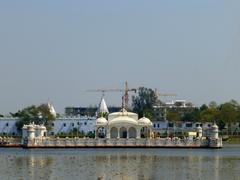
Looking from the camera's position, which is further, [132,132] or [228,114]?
[228,114]

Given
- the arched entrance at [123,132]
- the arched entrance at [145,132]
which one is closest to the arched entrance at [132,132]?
the arched entrance at [123,132]

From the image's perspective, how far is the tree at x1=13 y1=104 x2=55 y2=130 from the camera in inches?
6467

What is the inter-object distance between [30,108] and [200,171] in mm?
113133

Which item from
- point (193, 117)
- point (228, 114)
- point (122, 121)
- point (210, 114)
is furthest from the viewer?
point (193, 117)

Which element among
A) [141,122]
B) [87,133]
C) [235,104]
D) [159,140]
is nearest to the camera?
[159,140]

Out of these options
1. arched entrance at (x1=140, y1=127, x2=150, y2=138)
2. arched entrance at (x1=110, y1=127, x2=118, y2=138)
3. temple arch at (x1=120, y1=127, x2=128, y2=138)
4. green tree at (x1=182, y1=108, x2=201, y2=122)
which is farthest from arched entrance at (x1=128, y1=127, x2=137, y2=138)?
green tree at (x1=182, y1=108, x2=201, y2=122)

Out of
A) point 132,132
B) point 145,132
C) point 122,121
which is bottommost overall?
point 132,132

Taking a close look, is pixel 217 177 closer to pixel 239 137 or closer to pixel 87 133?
pixel 87 133

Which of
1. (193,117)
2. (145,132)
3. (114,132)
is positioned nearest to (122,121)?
(114,132)

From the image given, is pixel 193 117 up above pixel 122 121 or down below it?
above

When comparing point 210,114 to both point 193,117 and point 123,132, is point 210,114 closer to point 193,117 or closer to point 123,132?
point 193,117

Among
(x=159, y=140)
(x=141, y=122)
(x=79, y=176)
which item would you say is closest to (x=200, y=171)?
(x=79, y=176)

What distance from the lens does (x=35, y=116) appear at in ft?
550

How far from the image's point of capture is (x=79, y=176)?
5359cm
